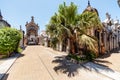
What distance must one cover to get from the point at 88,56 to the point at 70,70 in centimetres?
460

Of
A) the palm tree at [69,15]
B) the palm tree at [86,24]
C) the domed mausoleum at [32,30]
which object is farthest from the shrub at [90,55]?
the domed mausoleum at [32,30]

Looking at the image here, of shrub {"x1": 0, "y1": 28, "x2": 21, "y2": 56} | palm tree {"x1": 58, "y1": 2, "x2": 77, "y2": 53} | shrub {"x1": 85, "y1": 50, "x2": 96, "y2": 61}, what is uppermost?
palm tree {"x1": 58, "y1": 2, "x2": 77, "y2": 53}

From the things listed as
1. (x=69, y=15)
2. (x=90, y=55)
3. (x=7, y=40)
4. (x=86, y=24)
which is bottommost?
(x=90, y=55)

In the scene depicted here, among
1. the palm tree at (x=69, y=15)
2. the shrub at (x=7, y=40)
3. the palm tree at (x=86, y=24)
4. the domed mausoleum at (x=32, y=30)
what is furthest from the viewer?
the domed mausoleum at (x=32, y=30)

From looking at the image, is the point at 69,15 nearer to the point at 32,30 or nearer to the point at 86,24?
the point at 86,24

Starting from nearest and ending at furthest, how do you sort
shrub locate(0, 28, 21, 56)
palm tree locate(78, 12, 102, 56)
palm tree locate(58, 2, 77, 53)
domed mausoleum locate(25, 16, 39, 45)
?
palm tree locate(78, 12, 102, 56) → palm tree locate(58, 2, 77, 53) → shrub locate(0, 28, 21, 56) → domed mausoleum locate(25, 16, 39, 45)

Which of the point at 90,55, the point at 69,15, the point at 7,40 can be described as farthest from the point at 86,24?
the point at 7,40

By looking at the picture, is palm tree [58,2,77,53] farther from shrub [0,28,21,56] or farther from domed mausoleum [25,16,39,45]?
domed mausoleum [25,16,39,45]

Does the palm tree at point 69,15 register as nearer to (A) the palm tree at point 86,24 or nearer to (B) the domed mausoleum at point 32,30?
(A) the palm tree at point 86,24

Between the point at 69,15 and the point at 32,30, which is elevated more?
the point at 32,30

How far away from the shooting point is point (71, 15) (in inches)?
677

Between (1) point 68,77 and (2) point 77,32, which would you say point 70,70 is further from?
(2) point 77,32

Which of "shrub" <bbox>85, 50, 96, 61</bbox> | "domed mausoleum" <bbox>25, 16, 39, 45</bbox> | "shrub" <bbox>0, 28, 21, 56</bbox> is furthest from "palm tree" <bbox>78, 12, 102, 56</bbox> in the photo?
"domed mausoleum" <bbox>25, 16, 39, 45</bbox>

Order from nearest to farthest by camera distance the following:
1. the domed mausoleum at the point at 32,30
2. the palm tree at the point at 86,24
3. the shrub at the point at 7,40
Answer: the palm tree at the point at 86,24, the shrub at the point at 7,40, the domed mausoleum at the point at 32,30
